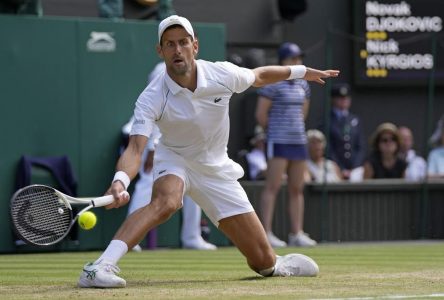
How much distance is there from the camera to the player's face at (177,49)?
8156 mm

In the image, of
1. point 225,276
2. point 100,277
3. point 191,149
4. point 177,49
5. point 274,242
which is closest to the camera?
point 100,277

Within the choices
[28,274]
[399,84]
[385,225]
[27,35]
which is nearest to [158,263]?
[28,274]

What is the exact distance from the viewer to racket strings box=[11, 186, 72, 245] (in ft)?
24.9

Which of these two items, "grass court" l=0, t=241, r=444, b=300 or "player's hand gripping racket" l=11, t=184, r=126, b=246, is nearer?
"grass court" l=0, t=241, r=444, b=300

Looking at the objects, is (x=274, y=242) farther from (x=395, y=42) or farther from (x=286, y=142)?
(x=395, y=42)

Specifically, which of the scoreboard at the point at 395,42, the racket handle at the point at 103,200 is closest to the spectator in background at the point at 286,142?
the scoreboard at the point at 395,42

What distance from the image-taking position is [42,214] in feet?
24.9

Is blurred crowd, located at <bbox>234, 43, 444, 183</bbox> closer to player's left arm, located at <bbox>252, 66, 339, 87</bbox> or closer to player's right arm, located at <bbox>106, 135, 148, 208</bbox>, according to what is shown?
player's left arm, located at <bbox>252, 66, 339, 87</bbox>

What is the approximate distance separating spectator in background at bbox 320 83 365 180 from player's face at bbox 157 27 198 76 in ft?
25.4

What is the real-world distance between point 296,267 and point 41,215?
2079mm

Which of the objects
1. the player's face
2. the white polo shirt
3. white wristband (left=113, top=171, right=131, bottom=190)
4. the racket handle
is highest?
the player's face

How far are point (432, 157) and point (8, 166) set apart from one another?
19.7 feet

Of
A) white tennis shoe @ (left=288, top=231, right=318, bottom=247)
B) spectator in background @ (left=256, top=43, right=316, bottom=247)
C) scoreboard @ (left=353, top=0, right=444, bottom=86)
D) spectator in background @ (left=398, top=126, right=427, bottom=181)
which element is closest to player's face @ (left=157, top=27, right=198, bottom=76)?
spectator in background @ (left=256, top=43, right=316, bottom=247)

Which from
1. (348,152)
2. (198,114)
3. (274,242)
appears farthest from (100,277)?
(348,152)
